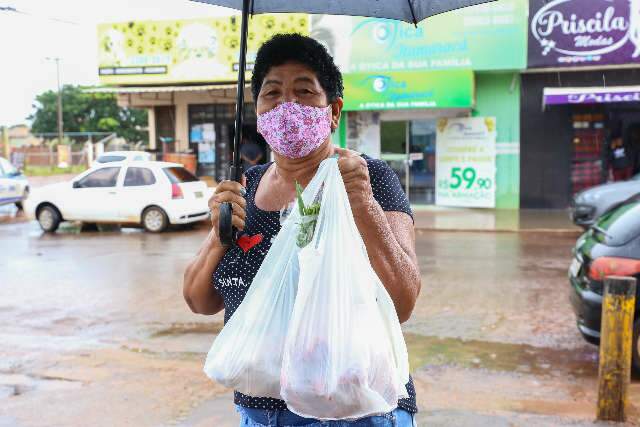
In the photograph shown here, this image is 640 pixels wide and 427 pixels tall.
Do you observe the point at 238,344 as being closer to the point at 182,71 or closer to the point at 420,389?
the point at 420,389

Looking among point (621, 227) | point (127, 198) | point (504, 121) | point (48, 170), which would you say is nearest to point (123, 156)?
point (127, 198)

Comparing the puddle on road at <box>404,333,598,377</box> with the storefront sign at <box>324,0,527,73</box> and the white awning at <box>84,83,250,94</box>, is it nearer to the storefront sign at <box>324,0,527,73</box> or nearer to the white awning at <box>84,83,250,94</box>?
the storefront sign at <box>324,0,527,73</box>

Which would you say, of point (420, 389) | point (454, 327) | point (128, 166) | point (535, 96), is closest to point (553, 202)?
point (535, 96)

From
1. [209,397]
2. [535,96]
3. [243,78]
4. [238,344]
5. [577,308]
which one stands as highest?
[535,96]

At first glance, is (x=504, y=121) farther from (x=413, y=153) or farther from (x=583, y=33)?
(x=583, y=33)

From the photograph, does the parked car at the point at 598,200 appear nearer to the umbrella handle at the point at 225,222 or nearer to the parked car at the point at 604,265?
the parked car at the point at 604,265

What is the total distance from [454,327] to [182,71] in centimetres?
1448

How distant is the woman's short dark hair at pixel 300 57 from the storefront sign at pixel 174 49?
1653 cm

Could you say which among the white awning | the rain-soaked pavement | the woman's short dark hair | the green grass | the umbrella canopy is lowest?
the rain-soaked pavement

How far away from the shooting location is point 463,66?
52.6 ft

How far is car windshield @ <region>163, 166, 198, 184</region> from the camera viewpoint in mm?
13859

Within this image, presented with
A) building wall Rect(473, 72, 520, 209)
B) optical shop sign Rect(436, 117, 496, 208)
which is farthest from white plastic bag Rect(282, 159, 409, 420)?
building wall Rect(473, 72, 520, 209)

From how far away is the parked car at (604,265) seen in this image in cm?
486

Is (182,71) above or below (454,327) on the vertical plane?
above
